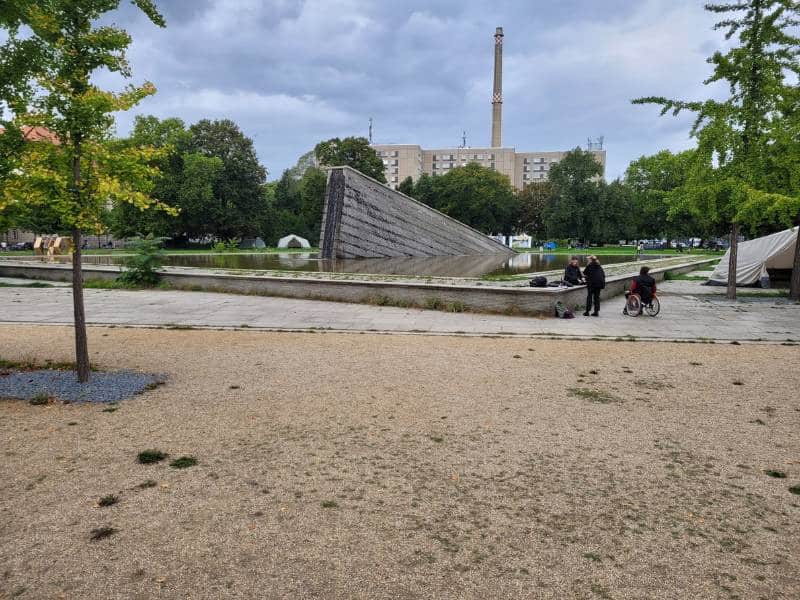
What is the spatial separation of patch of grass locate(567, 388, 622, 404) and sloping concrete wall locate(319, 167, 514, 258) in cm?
2567

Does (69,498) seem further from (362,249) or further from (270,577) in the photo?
(362,249)

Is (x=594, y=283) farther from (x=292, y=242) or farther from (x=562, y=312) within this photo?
(x=292, y=242)

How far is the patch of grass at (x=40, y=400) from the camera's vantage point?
582cm

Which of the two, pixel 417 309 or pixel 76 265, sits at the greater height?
pixel 76 265

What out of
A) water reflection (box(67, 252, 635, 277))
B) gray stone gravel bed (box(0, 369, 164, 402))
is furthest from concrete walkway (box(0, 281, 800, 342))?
water reflection (box(67, 252, 635, 277))

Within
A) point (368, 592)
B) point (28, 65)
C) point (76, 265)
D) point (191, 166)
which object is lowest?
point (368, 592)

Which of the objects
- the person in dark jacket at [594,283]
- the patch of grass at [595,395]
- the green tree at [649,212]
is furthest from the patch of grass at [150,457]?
the green tree at [649,212]

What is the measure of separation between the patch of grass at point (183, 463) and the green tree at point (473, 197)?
6779 centimetres

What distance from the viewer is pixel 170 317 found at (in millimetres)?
12133

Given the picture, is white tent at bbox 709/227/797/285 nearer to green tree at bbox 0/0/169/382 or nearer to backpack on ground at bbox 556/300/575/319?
backpack on ground at bbox 556/300/575/319

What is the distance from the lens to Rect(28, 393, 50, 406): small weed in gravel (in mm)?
5816

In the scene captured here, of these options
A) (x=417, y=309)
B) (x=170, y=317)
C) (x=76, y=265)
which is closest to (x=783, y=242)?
(x=417, y=309)

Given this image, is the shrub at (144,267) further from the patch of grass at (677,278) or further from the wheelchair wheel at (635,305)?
the patch of grass at (677,278)

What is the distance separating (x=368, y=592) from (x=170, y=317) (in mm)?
10750
